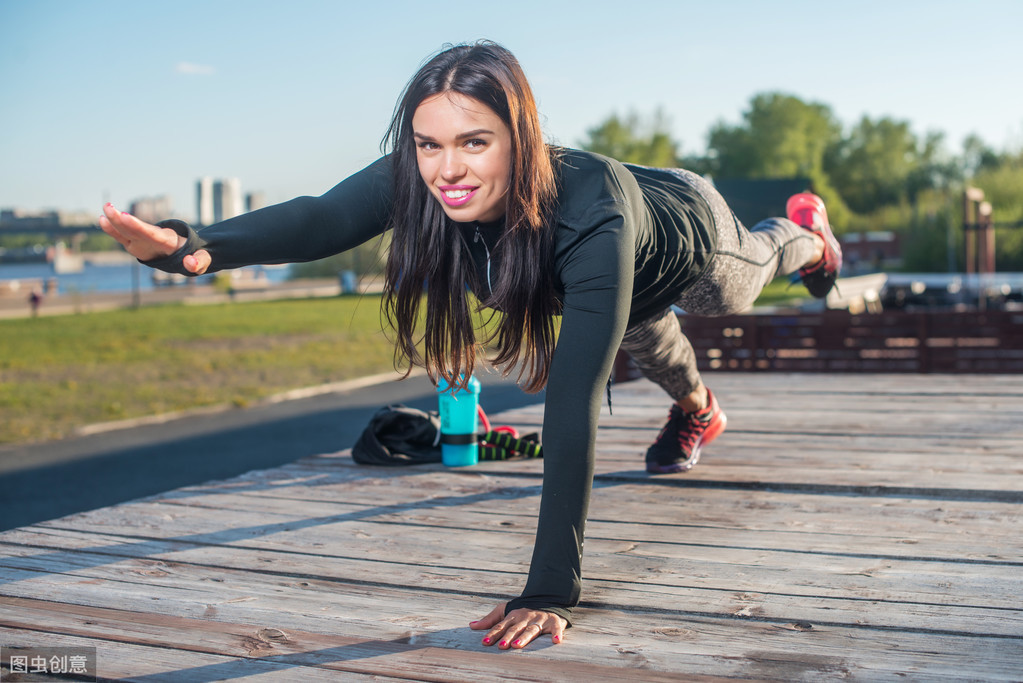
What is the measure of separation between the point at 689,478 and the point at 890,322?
Result: 414cm

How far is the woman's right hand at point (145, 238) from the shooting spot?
1.80 metres

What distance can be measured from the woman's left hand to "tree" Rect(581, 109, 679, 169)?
6031cm

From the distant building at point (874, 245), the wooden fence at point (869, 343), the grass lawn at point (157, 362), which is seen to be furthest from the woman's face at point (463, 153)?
the distant building at point (874, 245)

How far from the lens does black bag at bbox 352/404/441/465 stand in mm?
4043

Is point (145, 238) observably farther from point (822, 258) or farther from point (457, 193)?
point (822, 258)

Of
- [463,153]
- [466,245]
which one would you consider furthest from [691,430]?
[463,153]

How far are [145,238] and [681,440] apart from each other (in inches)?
95.7

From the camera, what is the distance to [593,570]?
251cm

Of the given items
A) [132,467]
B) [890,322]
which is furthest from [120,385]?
[890,322]

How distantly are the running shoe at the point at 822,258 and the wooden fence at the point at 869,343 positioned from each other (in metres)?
2.91

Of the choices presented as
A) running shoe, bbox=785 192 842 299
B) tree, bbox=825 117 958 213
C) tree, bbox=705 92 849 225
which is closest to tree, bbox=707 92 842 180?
tree, bbox=705 92 849 225

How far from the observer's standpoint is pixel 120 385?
1139cm

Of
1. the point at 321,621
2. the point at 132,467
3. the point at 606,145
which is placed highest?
the point at 606,145

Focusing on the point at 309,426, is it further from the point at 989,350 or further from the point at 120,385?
the point at 989,350
